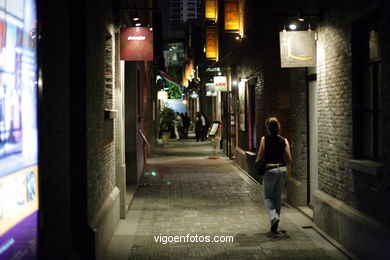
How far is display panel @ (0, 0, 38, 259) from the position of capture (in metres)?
4.16

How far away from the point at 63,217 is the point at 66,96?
163cm

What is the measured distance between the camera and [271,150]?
8672mm

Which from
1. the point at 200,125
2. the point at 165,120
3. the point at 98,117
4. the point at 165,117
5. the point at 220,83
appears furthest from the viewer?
the point at 200,125

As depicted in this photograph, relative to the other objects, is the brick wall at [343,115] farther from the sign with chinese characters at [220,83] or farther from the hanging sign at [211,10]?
the hanging sign at [211,10]

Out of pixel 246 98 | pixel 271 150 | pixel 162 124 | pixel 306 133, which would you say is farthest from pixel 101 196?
pixel 162 124

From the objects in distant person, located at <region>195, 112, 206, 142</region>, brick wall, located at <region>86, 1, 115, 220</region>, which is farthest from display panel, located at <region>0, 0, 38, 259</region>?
distant person, located at <region>195, 112, 206, 142</region>

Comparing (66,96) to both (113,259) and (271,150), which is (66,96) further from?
(271,150)

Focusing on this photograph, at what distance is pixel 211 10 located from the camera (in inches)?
1079

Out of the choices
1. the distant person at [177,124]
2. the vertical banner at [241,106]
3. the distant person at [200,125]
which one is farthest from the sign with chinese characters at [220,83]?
the distant person at [177,124]

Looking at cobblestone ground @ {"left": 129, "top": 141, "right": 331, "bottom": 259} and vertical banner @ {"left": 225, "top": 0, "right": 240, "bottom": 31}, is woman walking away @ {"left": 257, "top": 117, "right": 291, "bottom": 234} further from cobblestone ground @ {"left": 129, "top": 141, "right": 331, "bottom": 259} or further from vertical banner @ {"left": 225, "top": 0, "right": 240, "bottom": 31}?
vertical banner @ {"left": 225, "top": 0, "right": 240, "bottom": 31}

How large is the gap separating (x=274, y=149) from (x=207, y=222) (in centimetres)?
214

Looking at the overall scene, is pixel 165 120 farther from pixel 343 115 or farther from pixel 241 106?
pixel 343 115

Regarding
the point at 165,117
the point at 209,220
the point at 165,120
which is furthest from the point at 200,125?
the point at 209,220

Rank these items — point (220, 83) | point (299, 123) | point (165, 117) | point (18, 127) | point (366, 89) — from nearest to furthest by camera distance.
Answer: point (18, 127)
point (366, 89)
point (299, 123)
point (220, 83)
point (165, 117)
